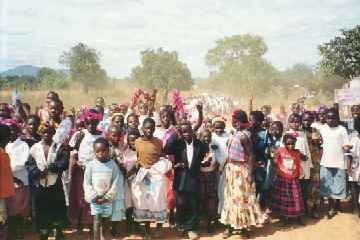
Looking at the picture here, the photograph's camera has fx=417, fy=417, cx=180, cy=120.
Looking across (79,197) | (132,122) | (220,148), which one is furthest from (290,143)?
(79,197)

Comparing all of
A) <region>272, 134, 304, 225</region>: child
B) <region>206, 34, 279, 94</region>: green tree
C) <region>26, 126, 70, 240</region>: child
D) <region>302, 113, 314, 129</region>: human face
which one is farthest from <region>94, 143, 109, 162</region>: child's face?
<region>206, 34, 279, 94</region>: green tree

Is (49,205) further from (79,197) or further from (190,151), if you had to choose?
(190,151)

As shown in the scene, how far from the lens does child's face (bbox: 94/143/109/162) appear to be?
539 cm

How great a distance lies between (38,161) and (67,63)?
1731 inches

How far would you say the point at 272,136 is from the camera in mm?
6949

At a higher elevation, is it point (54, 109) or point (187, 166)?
point (54, 109)

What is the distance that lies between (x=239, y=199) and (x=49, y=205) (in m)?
2.65

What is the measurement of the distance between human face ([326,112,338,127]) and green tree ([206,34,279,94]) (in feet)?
161

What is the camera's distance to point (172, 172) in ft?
20.3

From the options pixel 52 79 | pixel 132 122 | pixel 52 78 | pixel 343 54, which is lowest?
pixel 132 122

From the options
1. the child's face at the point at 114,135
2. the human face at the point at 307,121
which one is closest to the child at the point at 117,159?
the child's face at the point at 114,135

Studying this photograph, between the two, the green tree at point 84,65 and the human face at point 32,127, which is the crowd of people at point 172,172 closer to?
the human face at point 32,127

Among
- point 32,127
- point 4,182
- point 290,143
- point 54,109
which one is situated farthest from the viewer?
point 290,143

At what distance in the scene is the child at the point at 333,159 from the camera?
683 centimetres
